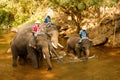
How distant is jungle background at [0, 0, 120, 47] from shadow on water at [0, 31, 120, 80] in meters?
2.87

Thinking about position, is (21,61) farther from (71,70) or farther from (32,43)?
(71,70)

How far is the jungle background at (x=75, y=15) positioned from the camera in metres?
17.5

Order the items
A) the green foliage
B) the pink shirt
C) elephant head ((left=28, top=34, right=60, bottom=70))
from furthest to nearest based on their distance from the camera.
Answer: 1. the green foliage
2. the pink shirt
3. elephant head ((left=28, top=34, right=60, bottom=70))

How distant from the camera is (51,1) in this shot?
1902 centimetres

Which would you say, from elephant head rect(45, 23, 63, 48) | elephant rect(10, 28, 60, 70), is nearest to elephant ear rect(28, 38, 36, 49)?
elephant rect(10, 28, 60, 70)

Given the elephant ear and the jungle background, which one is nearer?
the elephant ear

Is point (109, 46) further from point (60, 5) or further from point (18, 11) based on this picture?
point (18, 11)

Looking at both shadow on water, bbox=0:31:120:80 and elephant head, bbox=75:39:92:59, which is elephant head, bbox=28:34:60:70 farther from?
elephant head, bbox=75:39:92:59

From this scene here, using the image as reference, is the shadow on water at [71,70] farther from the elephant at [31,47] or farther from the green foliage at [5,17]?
the green foliage at [5,17]

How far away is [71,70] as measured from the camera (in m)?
12.4

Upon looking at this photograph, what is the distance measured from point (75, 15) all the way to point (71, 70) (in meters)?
8.37

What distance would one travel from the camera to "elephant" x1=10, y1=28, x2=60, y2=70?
12.2 metres

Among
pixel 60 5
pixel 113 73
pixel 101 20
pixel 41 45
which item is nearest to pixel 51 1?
pixel 60 5

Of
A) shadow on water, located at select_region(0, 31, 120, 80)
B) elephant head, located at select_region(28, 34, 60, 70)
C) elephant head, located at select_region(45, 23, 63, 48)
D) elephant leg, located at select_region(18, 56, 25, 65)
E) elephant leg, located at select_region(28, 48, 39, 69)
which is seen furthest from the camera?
elephant head, located at select_region(45, 23, 63, 48)
